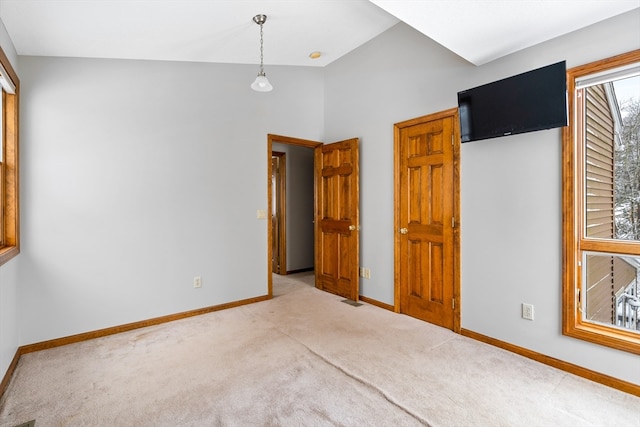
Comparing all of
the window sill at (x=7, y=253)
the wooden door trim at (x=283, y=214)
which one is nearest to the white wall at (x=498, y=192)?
the wooden door trim at (x=283, y=214)

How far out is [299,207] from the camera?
5.84 metres

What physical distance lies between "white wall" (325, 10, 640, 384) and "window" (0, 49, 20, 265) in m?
3.27

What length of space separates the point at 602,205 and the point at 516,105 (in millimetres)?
907

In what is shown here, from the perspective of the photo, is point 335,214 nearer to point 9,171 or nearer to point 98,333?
point 98,333

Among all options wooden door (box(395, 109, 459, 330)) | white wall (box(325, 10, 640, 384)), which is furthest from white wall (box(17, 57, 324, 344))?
wooden door (box(395, 109, 459, 330))

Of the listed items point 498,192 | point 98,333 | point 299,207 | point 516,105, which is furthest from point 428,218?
point 98,333

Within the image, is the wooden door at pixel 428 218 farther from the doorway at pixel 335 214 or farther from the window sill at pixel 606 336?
the window sill at pixel 606 336

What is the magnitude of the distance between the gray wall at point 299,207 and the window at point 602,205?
4075 mm

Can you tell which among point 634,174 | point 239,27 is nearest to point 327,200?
point 239,27

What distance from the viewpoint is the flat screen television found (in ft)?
7.11

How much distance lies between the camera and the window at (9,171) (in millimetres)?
2510

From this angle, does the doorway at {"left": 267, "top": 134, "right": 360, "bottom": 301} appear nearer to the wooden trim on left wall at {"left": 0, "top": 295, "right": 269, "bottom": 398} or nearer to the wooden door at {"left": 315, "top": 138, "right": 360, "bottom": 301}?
the wooden door at {"left": 315, "top": 138, "right": 360, "bottom": 301}

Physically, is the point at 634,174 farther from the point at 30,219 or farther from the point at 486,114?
the point at 30,219

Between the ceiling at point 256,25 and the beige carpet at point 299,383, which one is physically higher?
the ceiling at point 256,25
